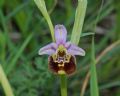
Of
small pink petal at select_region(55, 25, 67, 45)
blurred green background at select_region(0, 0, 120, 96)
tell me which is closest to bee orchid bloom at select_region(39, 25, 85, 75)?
small pink petal at select_region(55, 25, 67, 45)

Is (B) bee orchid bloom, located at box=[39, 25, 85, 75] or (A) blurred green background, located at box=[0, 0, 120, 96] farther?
(A) blurred green background, located at box=[0, 0, 120, 96]

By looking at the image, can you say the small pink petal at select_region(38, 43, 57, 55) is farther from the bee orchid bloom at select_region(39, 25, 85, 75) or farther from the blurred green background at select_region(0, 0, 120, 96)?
the blurred green background at select_region(0, 0, 120, 96)

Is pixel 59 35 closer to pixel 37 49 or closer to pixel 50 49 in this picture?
pixel 50 49

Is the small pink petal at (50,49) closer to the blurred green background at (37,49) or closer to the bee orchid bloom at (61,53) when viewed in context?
the bee orchid bloom at (61,53)

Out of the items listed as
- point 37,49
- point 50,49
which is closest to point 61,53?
point 50,49

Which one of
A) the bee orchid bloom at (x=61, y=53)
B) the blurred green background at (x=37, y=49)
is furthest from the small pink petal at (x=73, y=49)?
the blurred green background at (x=37, y=49)

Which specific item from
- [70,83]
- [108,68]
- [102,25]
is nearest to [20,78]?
[70,83]

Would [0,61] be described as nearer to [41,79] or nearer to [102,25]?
[41,79]
